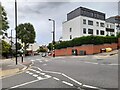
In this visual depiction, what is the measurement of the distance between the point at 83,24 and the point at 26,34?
110 ft

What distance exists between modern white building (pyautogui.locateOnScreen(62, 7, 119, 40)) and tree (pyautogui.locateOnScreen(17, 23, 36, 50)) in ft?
68.7

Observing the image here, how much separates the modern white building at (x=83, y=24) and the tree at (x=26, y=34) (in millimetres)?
20932

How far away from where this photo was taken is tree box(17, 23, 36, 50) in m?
105

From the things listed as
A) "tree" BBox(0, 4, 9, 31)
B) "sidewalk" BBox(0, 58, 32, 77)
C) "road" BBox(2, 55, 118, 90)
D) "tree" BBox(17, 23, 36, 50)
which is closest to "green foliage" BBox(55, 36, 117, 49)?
"sidewalk" BBox(0, 58, 32, 77)

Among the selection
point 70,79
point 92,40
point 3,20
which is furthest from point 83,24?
point 70,79

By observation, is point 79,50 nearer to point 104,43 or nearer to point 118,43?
point 104,43

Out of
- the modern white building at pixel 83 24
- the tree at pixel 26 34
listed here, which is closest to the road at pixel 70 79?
the modern white building at pixel 83 24

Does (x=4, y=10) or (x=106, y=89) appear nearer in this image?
(x=106, y=89)

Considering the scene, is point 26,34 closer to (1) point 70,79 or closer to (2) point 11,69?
(2) point 11,69

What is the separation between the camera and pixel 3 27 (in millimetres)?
29031

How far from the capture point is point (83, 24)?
259 feet

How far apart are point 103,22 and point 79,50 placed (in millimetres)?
37624

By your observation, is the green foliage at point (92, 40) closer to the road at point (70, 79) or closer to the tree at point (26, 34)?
the road at point (70, 79)

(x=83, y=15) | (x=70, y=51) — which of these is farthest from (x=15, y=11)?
(x=83, y=15)
